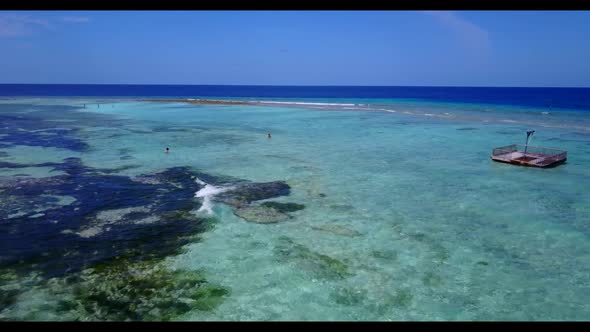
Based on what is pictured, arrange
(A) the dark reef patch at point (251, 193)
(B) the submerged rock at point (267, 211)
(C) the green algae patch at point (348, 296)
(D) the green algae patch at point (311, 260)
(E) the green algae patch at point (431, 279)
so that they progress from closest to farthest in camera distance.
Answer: (C) the green algae patch at point (348, 296) < (E) the green algae patch at point (431, 279) < (D) the green algae patch at point (311, 260) < (B) the submerged rock at point (267, 211) < (A) the dark reef patch at point (251, 193)

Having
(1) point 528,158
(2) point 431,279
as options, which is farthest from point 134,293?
(1) point 528,158

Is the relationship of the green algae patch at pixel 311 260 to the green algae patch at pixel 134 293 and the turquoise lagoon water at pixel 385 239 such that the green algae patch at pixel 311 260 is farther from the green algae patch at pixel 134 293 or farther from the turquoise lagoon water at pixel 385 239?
the green algae patch at pixel 134 293

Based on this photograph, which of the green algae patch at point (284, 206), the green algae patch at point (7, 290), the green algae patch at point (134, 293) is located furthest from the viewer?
the green algae patch at point (284, 206)

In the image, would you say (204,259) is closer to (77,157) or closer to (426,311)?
(426,311)

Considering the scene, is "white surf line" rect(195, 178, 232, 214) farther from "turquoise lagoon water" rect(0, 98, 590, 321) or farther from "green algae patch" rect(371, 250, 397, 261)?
"green algae patch" rect(371, 250, 397, 261)

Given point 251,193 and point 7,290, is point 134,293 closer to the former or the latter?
point 7,290

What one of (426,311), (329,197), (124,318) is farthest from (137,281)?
(329,197)

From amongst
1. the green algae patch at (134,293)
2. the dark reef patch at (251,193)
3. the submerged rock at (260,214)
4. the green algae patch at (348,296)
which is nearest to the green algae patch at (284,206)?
the submerged rock at (260,214)
